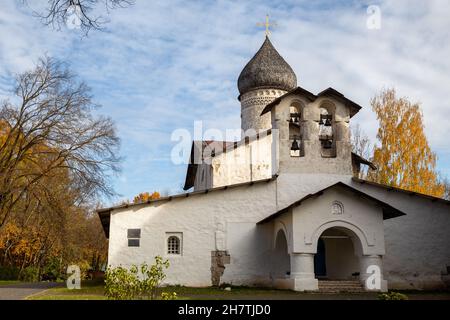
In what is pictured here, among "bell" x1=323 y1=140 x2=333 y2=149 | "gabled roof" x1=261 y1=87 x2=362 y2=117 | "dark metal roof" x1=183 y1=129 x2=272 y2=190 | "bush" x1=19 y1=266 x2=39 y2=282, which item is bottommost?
"bush" x1=19 y1=266 x2=39 y2=282

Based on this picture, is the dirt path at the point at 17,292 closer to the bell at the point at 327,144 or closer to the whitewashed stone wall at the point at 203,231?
the whitewashed stone wall at the point at 203,231

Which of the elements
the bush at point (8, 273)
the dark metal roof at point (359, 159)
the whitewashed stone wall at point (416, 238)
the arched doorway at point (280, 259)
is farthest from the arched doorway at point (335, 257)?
the bush at point (8, 273)

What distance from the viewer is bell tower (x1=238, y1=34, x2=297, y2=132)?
Result: 76.9 ft

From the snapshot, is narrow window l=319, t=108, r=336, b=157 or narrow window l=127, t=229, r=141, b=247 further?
narrow window l=319, t=108, r=336, b=157

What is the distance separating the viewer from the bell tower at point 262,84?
76.9ft

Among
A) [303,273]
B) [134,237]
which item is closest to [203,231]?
[134,237]

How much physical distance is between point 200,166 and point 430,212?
1104 cm

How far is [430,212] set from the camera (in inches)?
658

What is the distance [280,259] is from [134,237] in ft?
16.4

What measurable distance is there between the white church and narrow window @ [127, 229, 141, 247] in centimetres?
3

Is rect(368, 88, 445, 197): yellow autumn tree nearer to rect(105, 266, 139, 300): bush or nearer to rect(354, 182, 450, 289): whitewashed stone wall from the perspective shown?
rect(354, 182, 450, 289): whitewashed stone wall

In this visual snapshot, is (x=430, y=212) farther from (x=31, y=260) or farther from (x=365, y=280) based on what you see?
(x=31, y=260)

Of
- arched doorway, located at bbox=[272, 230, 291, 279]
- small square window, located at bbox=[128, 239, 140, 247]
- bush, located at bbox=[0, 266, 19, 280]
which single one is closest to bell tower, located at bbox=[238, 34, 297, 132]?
arched doorway, located at bbox=[272, 230, 291, 279]
